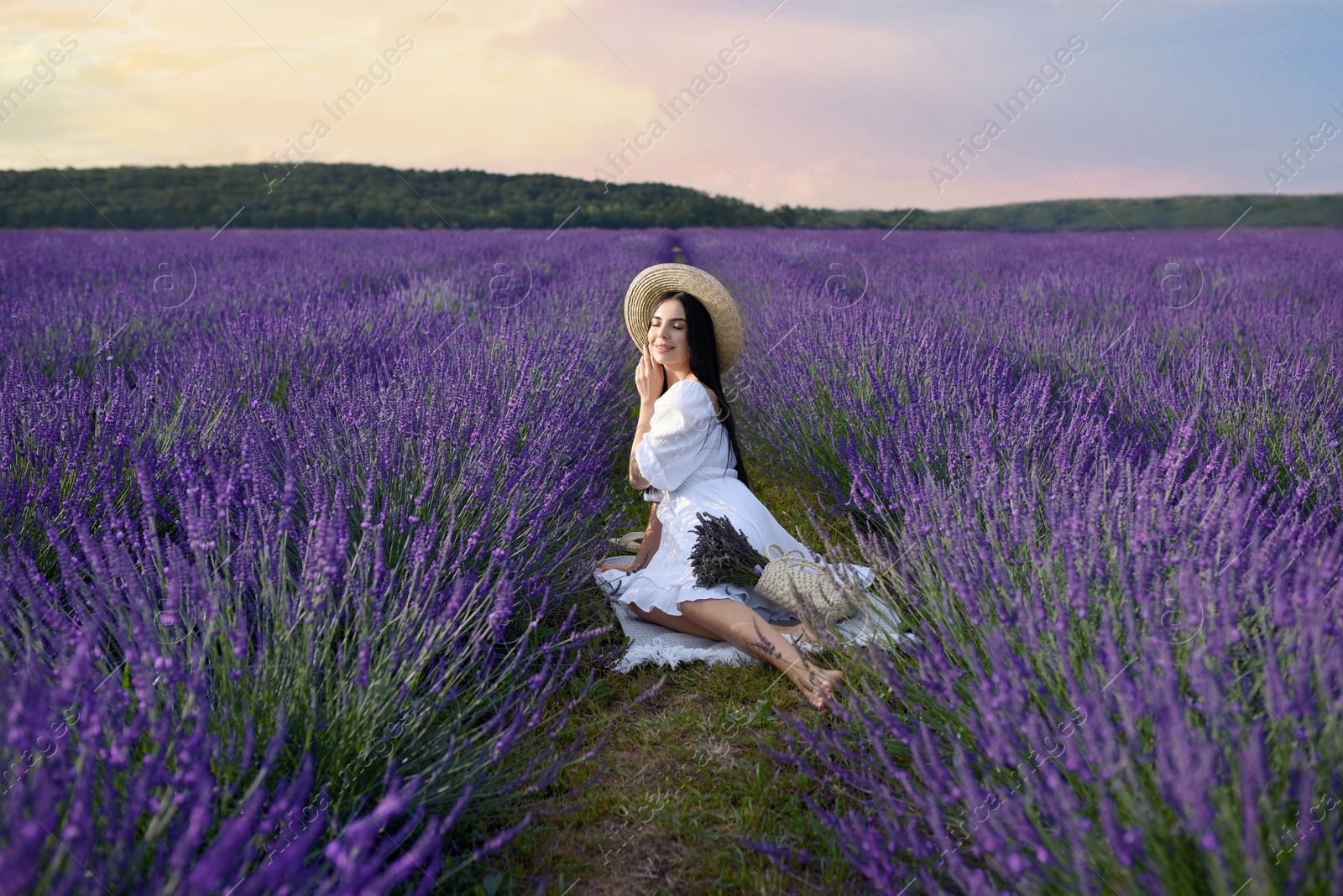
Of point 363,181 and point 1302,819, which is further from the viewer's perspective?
point 363,181

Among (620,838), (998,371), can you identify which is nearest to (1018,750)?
(620,838)

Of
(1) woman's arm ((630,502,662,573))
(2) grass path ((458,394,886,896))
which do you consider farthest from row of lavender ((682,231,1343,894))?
→ (1) woman's arm ((630,502,662,573))

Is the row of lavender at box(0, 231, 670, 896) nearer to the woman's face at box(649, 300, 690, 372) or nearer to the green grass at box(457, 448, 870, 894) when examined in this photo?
the green grass at box(457, 448, 870, 894)

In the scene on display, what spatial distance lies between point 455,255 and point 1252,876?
10442 mm

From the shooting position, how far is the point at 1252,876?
0.76 meters

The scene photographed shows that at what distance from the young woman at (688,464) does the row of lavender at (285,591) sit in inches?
8.1

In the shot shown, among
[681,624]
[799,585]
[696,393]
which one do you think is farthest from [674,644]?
[696,393]

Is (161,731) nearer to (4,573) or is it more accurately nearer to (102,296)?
(4,573)

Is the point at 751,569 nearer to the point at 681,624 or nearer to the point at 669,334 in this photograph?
the point at 681,624

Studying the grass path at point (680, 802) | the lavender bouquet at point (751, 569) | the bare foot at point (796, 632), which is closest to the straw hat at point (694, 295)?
the lavender bouquet at point (751, 569)

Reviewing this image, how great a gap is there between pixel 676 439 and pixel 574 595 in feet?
1.80

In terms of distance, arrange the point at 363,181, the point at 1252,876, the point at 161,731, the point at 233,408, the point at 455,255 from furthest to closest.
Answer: the point at 363,181
the point at 455,255
the point at 233,408
the point at 161,731
the point at 1252,876

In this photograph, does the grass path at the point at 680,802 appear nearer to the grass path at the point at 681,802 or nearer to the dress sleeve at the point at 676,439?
the grass path at the point at 681,802

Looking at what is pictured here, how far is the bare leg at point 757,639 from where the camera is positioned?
5.48ft
